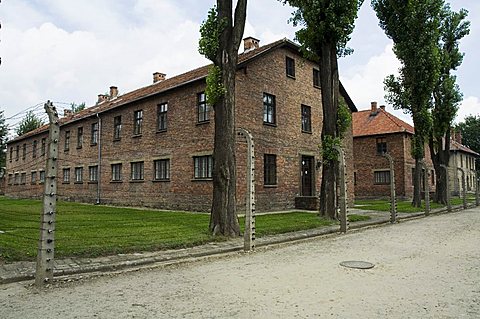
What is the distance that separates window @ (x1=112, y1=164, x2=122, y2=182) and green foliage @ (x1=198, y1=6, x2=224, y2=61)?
16.4 meters

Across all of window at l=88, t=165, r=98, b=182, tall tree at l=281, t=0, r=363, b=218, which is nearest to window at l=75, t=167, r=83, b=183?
window at l=88, t=165, r=98, b=182

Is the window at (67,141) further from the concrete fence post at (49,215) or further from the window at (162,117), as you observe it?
the concrete fence post at (49,215)

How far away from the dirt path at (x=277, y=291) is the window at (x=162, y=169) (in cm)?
1405

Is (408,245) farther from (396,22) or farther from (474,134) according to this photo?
(474,134)

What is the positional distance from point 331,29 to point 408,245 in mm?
9612

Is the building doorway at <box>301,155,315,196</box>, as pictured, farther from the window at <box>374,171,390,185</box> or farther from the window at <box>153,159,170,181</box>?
the window at <box>374,171,390,185</box>

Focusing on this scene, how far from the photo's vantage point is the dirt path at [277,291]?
460 centimetres

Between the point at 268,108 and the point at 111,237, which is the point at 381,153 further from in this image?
the point at 111,237

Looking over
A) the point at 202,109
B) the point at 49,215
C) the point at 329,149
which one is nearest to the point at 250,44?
the point at 202,109

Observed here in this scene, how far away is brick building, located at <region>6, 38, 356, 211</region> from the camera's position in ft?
64.8

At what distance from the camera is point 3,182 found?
4788 cm

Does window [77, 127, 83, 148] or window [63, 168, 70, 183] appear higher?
window [77, 127, 83, 148]

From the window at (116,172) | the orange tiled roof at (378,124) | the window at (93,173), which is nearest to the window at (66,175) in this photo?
the window at (93,173)

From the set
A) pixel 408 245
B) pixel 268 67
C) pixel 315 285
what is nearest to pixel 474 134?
pixel 268 67
